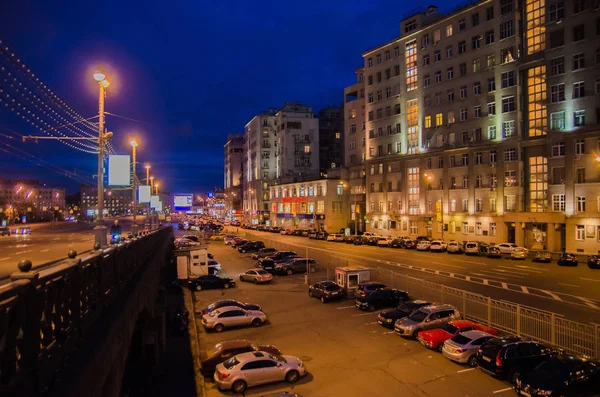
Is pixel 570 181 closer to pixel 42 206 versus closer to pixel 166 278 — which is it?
pixel 166 278

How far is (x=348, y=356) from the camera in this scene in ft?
59.2

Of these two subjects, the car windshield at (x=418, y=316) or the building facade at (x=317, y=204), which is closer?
the car windshield at (x=418, y=316)

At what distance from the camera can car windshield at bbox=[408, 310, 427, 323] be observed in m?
20.6

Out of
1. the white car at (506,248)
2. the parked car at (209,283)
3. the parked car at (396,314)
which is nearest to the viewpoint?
the parked car at (396,314)

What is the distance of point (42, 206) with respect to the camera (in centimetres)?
16412

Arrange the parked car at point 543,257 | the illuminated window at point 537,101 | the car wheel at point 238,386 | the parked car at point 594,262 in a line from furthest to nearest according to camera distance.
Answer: the illuminated window at point 537,101 < the parked car at point 543,257 < the parked car at point 594,262 < the car wheel at point 238,386

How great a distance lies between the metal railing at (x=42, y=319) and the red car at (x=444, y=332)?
15037 mm

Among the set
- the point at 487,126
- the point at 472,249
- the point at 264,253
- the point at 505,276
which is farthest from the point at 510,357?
the point at 487,126

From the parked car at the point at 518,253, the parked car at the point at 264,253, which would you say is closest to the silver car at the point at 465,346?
the parked car at the point at 518,253

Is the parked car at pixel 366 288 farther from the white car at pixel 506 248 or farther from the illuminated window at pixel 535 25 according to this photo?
the illuminated window at pixel 535 25

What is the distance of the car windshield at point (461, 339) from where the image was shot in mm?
17220

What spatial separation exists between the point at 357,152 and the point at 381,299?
57.6 metres

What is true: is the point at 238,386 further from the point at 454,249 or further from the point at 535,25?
the point at 535,25

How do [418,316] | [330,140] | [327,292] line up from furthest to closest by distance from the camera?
1. [330,140]
2. [327,292]
3. [418,316]
